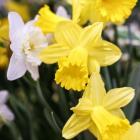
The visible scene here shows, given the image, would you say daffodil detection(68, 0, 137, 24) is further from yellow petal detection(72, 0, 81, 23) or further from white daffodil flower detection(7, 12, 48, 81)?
white daffodil flower detection(7, 12, 48, 81)

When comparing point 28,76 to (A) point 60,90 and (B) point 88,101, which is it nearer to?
(A) point 60,90

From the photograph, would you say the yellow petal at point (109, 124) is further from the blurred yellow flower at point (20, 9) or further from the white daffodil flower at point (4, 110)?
the blurred yellow flower at point (20, 9)

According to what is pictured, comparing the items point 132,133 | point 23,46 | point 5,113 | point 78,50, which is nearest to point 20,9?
point 5,113

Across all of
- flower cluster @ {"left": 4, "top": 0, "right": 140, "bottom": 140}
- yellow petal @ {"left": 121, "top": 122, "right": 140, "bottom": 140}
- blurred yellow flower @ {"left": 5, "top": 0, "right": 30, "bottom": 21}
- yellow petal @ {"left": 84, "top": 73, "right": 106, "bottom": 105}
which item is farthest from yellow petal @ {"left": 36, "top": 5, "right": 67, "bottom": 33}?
blurred yellow flower @ {"left": 5, "top": 0, "right": 30, "bottom": 21}

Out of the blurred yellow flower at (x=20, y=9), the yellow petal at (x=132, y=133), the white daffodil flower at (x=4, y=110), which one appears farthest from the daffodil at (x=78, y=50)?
the blurred yellow flower at (x=20, y=9)

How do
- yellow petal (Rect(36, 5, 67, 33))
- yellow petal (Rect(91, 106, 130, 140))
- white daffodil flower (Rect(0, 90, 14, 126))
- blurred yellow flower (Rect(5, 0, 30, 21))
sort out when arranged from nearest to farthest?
yellow petal (Rect(91, 106, 130, 140)) < yellow petal (Rect(36, 5, 67, 33)) < white daffodil flower (Rect(0, 90, 14, 126)) < blurred yellow flower (Rect(5, 0, 30, 21))

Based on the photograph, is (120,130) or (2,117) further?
(2,117)

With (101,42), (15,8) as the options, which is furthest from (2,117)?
(15,8)
